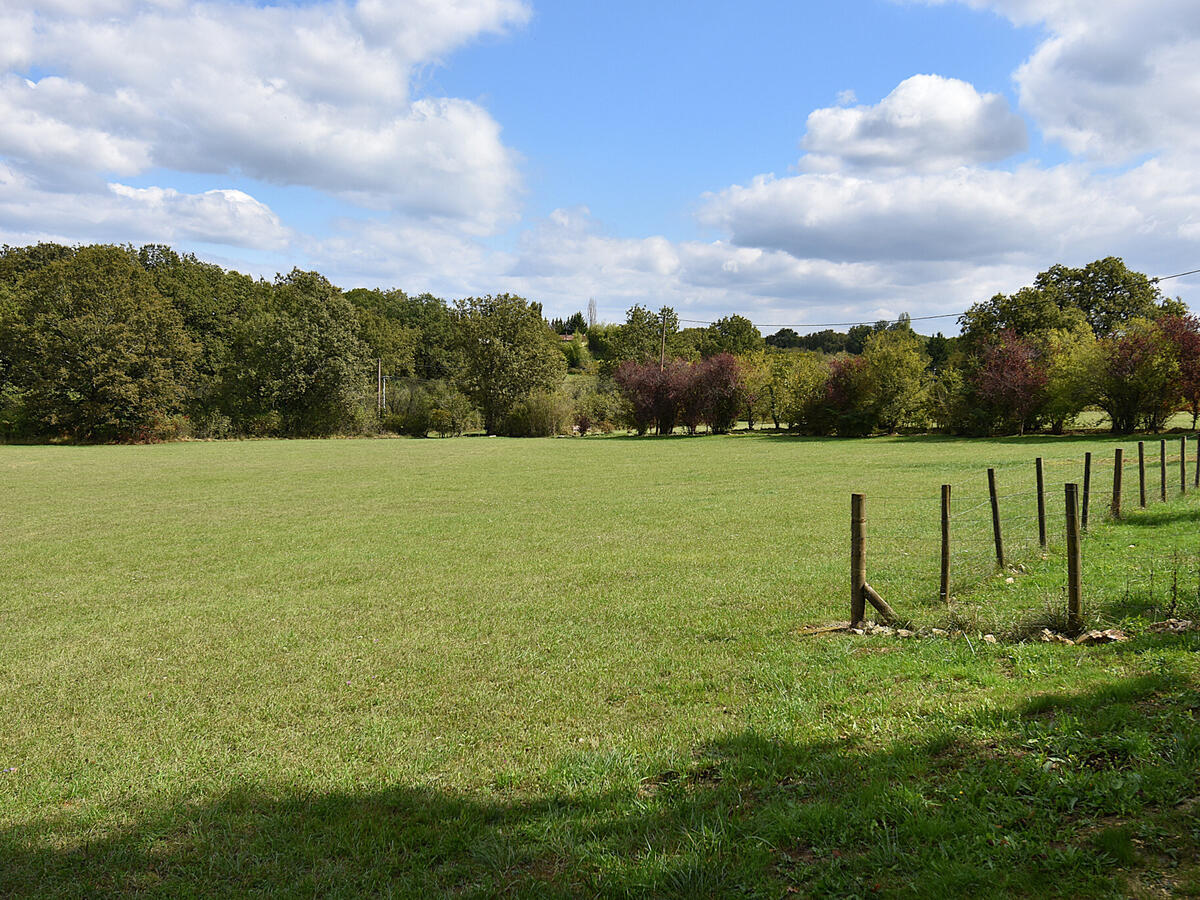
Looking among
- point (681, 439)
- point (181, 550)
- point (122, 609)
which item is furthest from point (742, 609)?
point (681, 439)

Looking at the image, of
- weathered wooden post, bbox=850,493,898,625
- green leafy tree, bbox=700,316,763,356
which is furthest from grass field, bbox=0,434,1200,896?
green leafy tree, bbox=700,316,763,356

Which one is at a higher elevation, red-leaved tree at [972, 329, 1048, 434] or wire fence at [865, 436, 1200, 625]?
red-leaved tree at [972, 329, 1048, 434]

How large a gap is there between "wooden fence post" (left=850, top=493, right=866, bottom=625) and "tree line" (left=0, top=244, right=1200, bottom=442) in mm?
40933

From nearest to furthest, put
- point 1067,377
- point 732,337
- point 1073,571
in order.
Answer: point 1073,571, point 1067,377, point 732,337

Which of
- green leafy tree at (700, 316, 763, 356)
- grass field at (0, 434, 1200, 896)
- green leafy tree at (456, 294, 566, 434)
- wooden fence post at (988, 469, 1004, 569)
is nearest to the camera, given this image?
grass field at (0, 434, 1200, 896)

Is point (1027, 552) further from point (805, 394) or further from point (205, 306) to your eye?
point (205, 306)

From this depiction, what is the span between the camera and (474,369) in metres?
62.2

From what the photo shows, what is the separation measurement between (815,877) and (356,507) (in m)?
16.4

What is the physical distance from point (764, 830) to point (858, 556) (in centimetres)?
362

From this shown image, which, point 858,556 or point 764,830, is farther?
point 858,556

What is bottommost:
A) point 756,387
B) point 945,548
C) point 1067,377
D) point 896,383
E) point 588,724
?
point 588,724

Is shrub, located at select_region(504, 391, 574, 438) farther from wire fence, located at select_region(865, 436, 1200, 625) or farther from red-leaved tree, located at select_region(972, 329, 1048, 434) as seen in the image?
wire fence, located at select_region(865, 436, 1200, 625)

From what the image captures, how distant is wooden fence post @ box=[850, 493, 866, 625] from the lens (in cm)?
648

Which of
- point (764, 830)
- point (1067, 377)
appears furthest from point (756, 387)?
point (764, 830)
